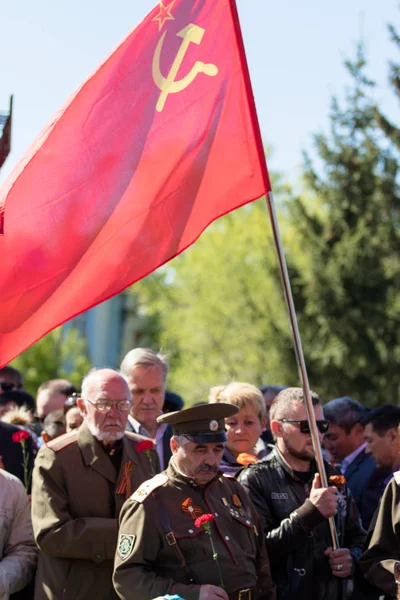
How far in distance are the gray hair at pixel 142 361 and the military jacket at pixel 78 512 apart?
3.76 feet

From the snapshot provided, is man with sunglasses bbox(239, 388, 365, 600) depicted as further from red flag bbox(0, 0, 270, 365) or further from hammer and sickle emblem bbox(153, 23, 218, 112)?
hammer and sickle emblem bbox(153, 23, 218, 112)

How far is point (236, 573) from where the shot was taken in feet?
17.1

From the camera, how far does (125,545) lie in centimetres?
512

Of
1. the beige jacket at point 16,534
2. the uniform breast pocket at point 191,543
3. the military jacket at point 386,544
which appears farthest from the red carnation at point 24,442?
the military jacket at point 386,544

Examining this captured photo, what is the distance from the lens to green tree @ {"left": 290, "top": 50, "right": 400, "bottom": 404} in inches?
1153

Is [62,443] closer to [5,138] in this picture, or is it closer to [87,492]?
[87,492]

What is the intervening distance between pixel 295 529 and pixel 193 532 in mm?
867

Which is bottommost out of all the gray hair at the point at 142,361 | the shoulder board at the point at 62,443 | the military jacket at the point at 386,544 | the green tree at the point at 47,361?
the military jacket at the point at 386,544

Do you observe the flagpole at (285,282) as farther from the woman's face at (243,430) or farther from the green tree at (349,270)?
the green tree at (349,270)

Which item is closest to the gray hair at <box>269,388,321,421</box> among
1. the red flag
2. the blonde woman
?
the blonde woman

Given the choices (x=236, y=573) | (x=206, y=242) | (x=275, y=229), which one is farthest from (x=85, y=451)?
(x=206, y=242)

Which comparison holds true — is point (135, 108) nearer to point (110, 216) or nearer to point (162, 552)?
point (110, 216)

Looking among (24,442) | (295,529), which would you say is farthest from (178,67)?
(24,442)

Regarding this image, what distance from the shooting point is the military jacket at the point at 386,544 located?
554 centimetres
